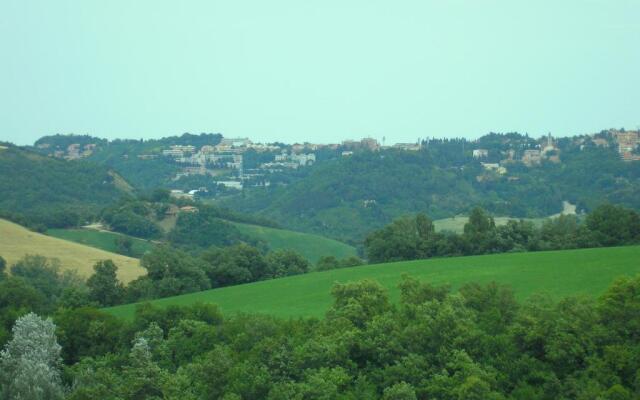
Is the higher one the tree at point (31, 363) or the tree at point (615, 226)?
the tree at point (615, 226)

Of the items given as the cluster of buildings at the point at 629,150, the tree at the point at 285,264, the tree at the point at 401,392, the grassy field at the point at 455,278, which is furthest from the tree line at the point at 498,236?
the cluster of buildings at the point at 629,150

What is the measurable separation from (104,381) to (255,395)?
17.2 feet

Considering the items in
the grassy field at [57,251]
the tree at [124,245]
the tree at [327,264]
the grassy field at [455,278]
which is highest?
the grassy field at [455,278]

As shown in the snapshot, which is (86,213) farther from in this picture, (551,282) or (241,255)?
(551,282)

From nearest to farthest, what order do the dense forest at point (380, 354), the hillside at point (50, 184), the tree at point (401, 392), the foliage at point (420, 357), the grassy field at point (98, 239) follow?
the tree at point (401, 392)
the foliage at point (420, 357)
the dense forest at point (380, 354)
the grassy field at point (98, 239)
the hillside at point (50, 184)

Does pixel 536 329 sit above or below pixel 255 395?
above

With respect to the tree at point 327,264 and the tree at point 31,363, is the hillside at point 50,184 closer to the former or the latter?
the tree at point 327,264

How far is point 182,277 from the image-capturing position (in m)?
59.6

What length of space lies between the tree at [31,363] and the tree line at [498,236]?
33.4m

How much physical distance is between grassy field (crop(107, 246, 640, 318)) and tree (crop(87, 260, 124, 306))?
14.4 feet

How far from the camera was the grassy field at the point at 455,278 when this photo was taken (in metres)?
43.4

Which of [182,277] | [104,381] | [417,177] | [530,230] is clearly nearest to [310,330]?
[104,381]

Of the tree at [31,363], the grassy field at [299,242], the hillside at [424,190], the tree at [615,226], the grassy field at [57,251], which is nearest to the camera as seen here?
the tree at [31,363]

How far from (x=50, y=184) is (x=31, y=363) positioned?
110 metres
